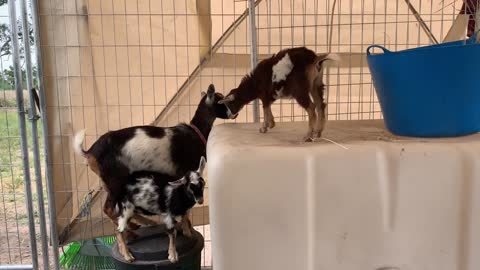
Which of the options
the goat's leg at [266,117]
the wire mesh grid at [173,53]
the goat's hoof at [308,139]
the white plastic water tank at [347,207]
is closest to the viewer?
the white plastic water tank at [347,207]

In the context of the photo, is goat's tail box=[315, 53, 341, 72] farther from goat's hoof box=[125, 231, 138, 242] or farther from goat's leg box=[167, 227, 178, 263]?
goat's hoof box=[125, 231, 138, 242]

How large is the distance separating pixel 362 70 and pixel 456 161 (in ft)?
3.94

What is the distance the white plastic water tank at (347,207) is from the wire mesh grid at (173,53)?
3.67ft

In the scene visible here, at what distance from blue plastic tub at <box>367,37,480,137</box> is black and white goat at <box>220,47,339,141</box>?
0.17 m

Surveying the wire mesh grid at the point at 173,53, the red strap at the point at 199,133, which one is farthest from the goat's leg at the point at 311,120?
the wire mesh grid at the point at 173,53

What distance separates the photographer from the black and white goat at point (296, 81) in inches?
52.0

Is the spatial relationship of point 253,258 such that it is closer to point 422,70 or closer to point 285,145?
point 285,145

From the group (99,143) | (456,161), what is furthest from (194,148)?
(456,161)

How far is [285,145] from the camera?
1186 mm

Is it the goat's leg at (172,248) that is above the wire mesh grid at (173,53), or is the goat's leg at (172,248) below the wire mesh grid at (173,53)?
below

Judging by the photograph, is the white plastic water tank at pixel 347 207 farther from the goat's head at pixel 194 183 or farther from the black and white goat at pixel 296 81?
the goat's head at pixel 194 183

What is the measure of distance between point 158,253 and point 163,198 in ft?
0.60

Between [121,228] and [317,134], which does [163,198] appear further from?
[317,134]

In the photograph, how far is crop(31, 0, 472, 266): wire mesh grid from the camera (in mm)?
2088
